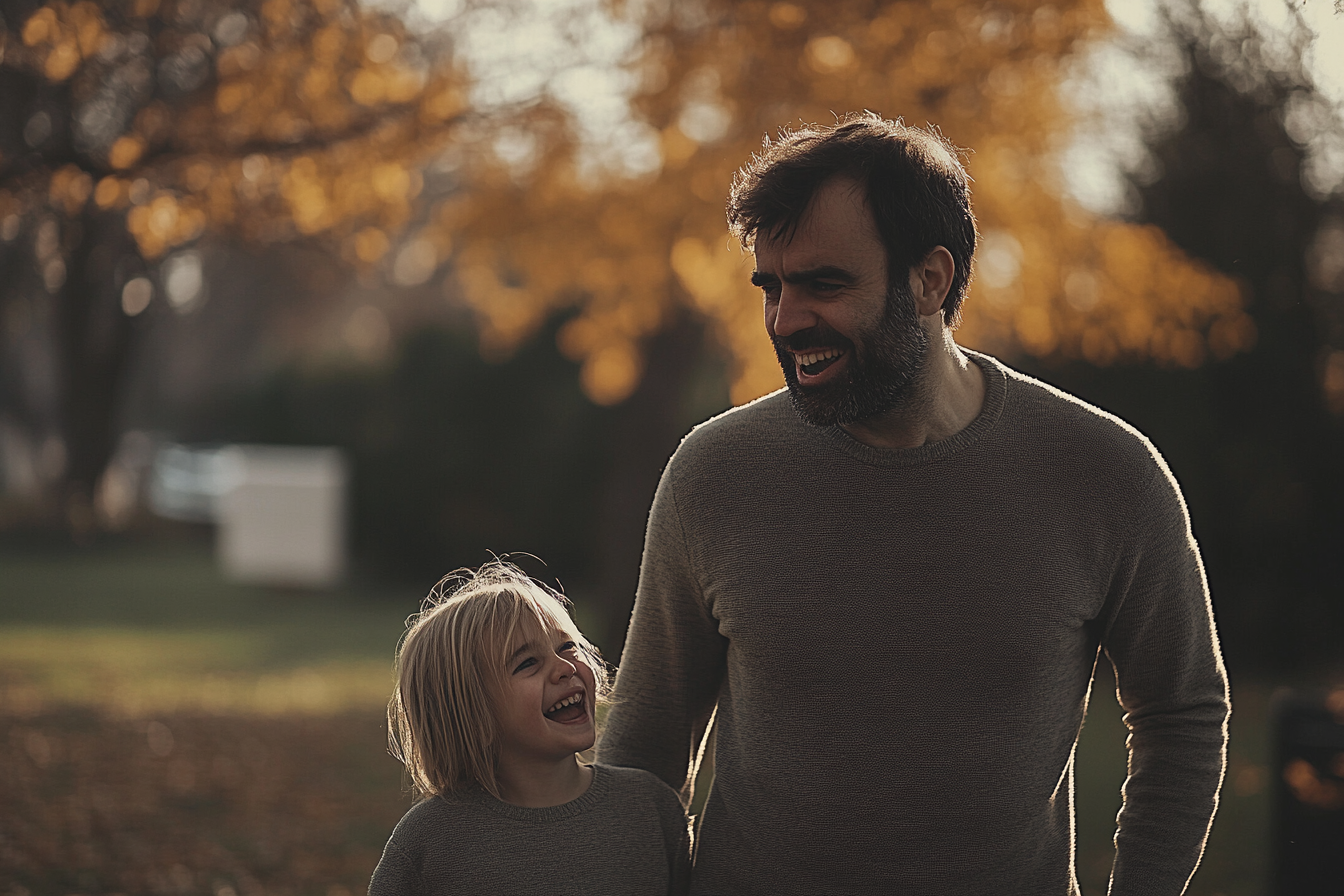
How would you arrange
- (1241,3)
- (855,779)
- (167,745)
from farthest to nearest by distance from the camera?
(167,745), (1241,3), (855,779)

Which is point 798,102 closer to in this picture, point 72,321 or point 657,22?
point 657,22

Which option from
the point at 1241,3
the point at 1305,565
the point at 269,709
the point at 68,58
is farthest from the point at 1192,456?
the point at 68,58

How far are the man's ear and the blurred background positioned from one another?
120cm

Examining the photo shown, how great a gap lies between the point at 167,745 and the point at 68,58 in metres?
4.61

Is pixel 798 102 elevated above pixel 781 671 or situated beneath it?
elevated above

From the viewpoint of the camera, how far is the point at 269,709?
921 centimetres

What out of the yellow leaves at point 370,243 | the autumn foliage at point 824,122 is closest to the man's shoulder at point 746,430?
the autumn foliage at point 824,122

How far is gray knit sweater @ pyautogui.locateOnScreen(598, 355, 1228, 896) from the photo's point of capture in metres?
1.96

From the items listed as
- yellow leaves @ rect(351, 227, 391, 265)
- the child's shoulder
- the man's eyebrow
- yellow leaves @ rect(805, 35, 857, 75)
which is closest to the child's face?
the child's shoulder

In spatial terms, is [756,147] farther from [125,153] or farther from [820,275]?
[820,275]

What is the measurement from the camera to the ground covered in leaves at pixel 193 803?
217 inches

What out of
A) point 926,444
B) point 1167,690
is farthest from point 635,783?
point 1167,690

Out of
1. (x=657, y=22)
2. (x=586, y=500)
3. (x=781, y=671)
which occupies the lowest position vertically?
(x=586, y=500)

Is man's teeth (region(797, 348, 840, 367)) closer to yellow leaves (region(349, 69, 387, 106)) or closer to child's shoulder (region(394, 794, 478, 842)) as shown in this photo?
child's shoulder (region(394, 794, 478, 842))
